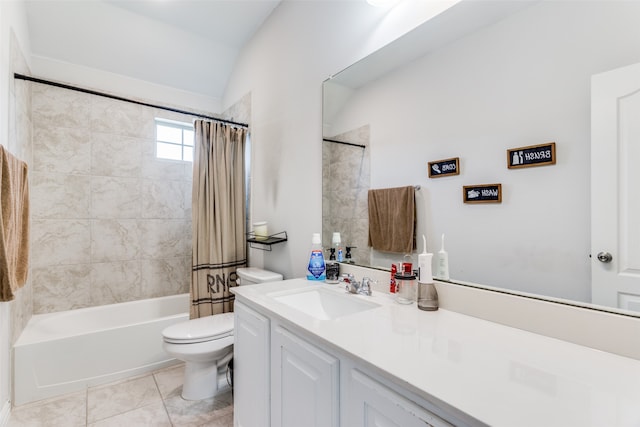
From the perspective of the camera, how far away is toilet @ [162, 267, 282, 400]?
179 centimetres

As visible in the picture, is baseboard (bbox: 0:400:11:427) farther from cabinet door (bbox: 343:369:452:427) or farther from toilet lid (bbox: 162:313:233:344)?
cabinet door (bbox: 343:369:452:427)

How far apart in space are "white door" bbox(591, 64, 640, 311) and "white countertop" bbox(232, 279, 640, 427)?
190 millimetres

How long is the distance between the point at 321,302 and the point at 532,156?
3.53 ft

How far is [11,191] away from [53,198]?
1132 mm

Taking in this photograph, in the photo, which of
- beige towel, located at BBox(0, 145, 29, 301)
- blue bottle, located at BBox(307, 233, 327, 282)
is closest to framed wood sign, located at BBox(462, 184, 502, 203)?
blue bottle, located at BBox(307, 233, 327, 282)

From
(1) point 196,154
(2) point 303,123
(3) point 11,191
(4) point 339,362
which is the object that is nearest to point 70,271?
(3) point 11,191

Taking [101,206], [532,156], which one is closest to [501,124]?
[532,156]

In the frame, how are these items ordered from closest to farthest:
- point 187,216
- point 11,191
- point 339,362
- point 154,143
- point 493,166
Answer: point 339,362 < point 493,166 < point 11,191 < point 154,143 < point 187,216

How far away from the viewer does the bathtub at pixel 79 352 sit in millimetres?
1886

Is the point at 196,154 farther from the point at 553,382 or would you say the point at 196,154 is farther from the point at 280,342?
the point at 553,382

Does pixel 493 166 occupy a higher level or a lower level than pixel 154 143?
lower

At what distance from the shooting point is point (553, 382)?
2.01ft

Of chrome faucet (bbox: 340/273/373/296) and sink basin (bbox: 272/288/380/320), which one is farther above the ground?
chrome faucet (bbox: 340/273/373/296)

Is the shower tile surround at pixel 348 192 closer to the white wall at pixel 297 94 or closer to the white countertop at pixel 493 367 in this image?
the white wall at pixel 297 94
